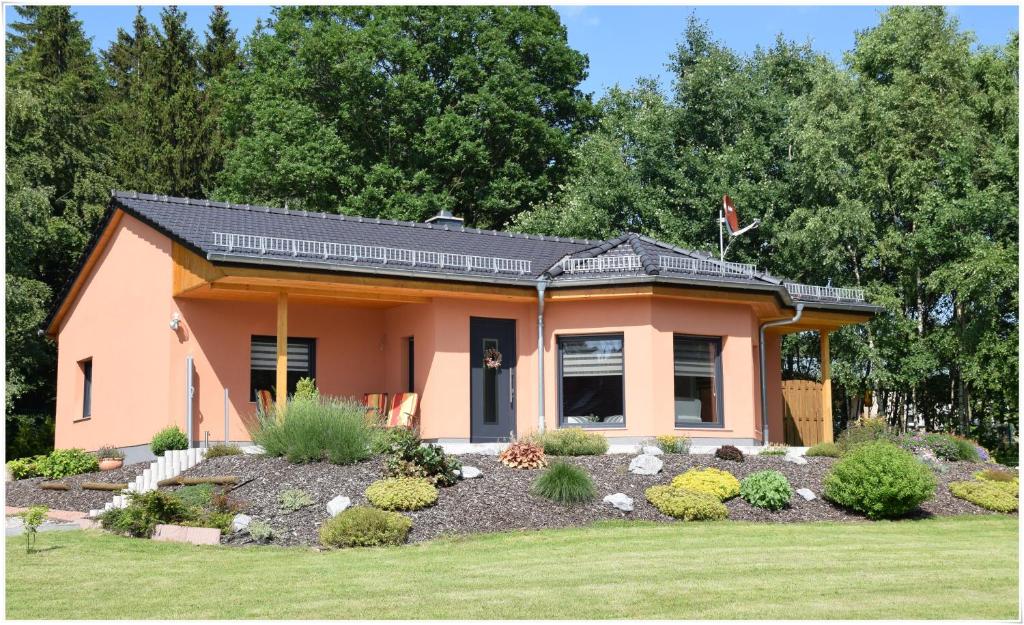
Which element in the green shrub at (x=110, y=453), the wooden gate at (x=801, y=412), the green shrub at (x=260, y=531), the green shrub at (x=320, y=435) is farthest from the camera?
the wooden gate at (x=801, y=412)

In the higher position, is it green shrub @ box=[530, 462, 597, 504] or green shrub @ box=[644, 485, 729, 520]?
green shrub @ box=[530, 462, 597, 504]

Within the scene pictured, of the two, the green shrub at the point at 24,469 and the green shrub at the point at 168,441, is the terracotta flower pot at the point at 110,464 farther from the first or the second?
the green shrub at the point at 24,469

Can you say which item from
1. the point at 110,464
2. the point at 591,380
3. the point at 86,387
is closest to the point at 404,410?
the point at 591,380

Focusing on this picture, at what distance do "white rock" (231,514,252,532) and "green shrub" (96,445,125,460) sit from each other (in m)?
6.59

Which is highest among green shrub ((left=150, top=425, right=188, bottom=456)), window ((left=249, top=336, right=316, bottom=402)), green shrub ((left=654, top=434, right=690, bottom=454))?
window ((left=249, top=336, right=316, bottom=402))

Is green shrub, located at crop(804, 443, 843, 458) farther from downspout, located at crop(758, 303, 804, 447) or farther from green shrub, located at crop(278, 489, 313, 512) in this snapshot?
green shrub, located at crop(278, 489, 313, 512)

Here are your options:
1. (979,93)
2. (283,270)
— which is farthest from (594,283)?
(979,93)

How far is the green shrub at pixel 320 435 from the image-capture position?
15469mm

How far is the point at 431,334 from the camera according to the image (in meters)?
19.3

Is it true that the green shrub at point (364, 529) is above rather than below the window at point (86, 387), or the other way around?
below

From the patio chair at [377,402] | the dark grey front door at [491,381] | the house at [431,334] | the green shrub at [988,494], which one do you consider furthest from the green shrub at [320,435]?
the green shrub at [988,494]

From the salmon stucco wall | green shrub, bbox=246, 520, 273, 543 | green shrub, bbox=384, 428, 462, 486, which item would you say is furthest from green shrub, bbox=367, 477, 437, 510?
the salmon stucco wall

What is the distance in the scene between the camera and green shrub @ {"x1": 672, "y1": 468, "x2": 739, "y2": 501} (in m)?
15.2

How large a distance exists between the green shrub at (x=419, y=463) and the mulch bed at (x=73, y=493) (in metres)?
4.51
